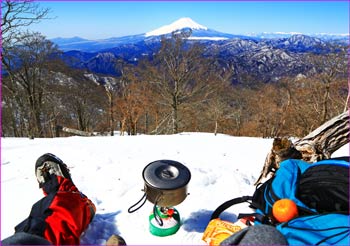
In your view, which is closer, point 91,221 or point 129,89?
point 91,221

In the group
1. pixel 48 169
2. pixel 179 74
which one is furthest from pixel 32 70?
pixel 48 169

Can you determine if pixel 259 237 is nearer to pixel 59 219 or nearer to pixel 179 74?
pixel 59 219

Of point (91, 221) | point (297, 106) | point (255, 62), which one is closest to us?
point (91, 221)

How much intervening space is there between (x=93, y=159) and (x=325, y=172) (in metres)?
3.35

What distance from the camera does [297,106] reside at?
66.2ft

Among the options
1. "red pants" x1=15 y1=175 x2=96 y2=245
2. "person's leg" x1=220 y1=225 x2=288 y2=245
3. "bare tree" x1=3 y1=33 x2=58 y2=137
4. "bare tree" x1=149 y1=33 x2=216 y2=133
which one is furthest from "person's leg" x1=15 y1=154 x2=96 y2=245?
"bare tree" x1=149 y1=33 x2=216 y2=133

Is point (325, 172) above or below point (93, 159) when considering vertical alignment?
above

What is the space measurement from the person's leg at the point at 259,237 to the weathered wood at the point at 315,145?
1.91m

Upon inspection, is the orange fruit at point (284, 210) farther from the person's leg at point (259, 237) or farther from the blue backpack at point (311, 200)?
the person's leg at point (259, 237)

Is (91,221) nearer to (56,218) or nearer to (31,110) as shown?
(56,218)

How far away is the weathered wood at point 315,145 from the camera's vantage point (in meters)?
3.41

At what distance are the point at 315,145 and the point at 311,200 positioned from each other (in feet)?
4.69

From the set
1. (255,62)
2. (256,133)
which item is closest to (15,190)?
(256,133)

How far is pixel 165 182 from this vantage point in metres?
2.15
